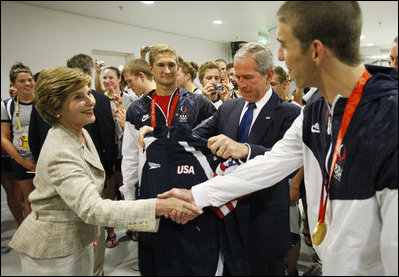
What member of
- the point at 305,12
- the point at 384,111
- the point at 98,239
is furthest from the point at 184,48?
the point at 98,239

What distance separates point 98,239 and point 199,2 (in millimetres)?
653

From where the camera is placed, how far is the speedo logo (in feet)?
2.52

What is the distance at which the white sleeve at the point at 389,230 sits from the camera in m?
0.51

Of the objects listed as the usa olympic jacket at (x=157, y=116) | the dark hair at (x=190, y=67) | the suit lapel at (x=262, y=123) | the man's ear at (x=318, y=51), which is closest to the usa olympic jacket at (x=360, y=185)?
the man's ear at (x=318, y=51)

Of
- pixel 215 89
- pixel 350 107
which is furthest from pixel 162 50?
pixel 215 89

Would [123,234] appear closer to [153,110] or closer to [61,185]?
[61,185]

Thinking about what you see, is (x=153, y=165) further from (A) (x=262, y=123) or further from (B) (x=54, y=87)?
(A) (x=262, y=123)

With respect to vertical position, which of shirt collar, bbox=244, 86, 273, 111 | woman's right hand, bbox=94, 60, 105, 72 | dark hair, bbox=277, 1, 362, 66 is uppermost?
dark hair, bbox=277, 1, 362, 66

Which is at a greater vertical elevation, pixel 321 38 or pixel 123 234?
pixel 321 38

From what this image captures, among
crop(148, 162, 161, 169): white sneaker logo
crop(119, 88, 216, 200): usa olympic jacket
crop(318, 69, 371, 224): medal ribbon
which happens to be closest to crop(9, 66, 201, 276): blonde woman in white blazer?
crop(148, 162, 161, 169): white sneaker logo

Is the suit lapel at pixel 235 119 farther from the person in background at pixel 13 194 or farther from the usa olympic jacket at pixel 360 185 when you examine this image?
the person in background at pixel 13 194

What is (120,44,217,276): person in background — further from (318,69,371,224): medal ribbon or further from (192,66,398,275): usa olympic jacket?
(318,69,371,224): medal ribbon

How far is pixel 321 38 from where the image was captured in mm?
561

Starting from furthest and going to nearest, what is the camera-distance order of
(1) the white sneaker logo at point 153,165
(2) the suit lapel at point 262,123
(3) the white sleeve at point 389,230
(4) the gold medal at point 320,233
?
(2) the suit lapel at point 262,123 < (1) the white sneaker logo at point 153,165 < (4) the gold medal at point 320,233 < (3) the white sleeve at point 389,230
